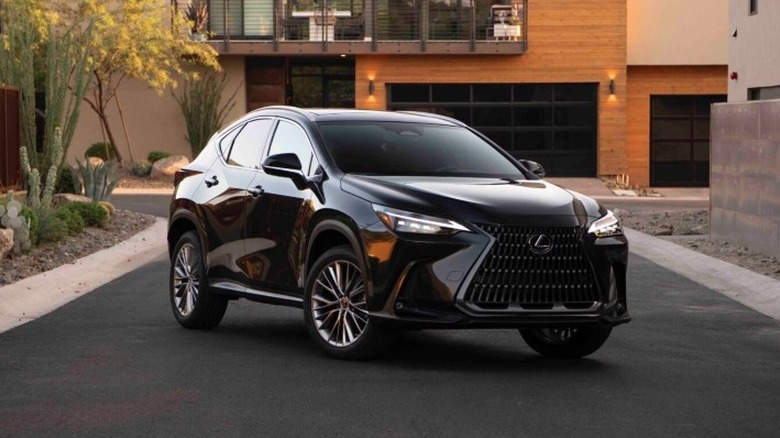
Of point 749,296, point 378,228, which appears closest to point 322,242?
point 378,228

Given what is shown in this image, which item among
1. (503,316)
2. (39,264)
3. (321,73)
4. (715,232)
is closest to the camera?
(503,316)

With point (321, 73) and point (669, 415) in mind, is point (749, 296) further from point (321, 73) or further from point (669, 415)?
point (321, 73)

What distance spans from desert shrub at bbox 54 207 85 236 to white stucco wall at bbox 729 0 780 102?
13.0 m

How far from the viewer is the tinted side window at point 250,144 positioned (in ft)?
41.8

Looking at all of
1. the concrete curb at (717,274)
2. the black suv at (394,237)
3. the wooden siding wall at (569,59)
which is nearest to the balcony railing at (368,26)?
the wooden siding wall at (569,59)

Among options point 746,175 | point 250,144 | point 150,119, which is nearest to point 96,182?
point 746,175

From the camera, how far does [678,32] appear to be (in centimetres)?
5116

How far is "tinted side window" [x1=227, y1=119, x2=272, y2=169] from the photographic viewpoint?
12.7m

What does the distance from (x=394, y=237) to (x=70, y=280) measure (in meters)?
8.09

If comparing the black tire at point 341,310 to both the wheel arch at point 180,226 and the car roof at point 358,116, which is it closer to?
the car roof at point 358,116

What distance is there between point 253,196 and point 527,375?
289 centimetres

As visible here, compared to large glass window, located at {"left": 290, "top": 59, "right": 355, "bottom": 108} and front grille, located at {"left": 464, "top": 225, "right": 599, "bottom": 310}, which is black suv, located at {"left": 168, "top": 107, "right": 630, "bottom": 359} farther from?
large glass window, located at {"left": 290, "top": 59, "right": 355, "bottom": 108}

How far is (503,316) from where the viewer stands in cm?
1040

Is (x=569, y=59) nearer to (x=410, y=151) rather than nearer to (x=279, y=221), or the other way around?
(x=410, y=151)
